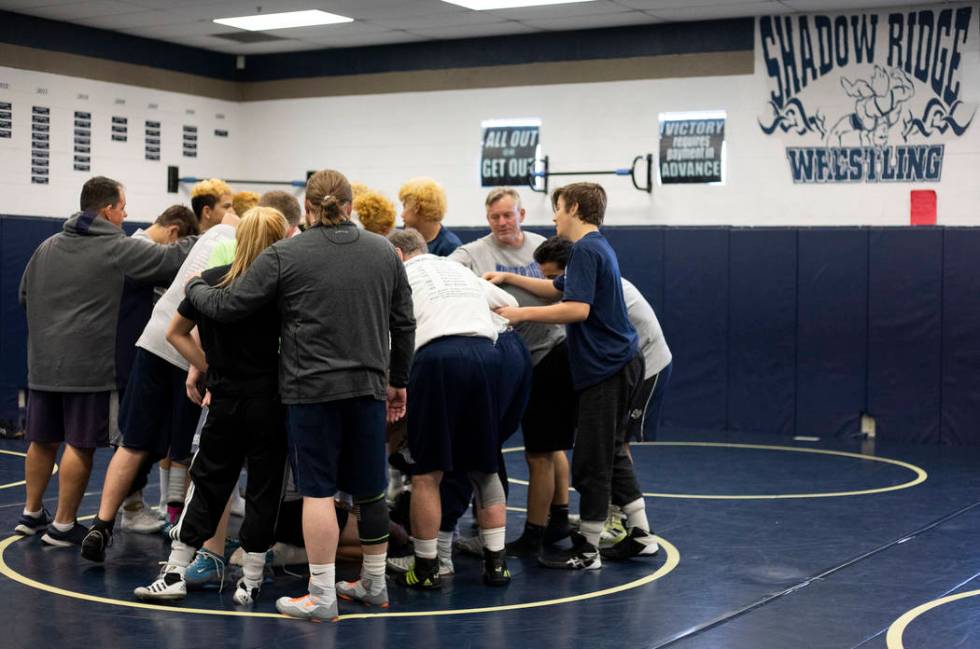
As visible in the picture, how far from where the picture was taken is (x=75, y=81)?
12844mm

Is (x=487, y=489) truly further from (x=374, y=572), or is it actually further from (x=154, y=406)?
(x=154, y=406)

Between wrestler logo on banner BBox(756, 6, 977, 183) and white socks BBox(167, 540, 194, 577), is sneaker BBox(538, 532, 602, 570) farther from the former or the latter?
wrestler logo on banner BBox(756, 6, 977, 183)

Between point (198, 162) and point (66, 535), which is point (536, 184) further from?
point (66, 535)

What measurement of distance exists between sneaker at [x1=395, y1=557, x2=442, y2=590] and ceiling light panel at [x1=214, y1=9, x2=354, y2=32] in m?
7.45

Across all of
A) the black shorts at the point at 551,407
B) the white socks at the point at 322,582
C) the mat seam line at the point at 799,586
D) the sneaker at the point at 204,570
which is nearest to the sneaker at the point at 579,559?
the black shorts at the point at 551,407

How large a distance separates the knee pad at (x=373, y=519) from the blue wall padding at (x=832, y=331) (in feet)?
20.7

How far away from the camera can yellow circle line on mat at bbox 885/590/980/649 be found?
4.79 m

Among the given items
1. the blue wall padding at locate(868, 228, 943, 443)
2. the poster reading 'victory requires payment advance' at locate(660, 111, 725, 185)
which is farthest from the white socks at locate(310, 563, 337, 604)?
the poster reading 'victory requires payment advance' at locate(660, 111, 725, 185)

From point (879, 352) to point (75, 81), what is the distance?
320 inches

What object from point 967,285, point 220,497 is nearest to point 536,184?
point 967,285

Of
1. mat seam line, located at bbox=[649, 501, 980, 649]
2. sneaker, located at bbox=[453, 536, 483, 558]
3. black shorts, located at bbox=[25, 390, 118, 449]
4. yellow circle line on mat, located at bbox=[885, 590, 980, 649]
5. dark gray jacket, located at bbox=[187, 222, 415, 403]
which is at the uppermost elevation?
dark gray jacket, located at bbox=[187, 222, 415, 403]

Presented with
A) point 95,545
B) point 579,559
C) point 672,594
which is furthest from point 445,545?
point 95,545

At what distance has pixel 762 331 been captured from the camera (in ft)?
35.8

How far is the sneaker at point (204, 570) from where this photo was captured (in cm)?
538
